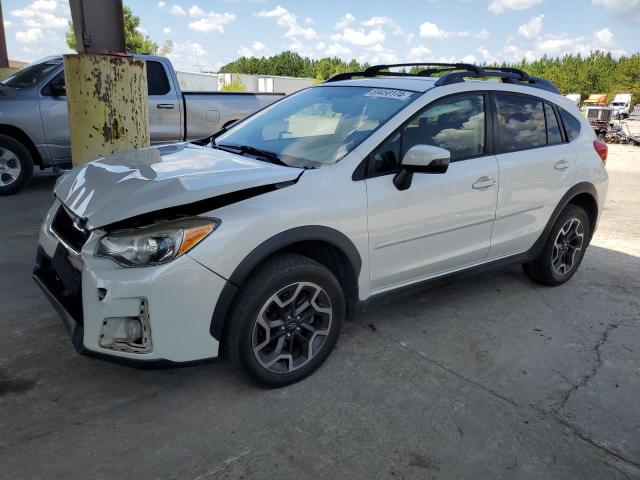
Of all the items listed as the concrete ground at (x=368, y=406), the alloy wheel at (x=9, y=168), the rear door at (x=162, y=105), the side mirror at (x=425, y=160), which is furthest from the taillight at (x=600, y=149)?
the alloy wheel at (x=9, y=168)

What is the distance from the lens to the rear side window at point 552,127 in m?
4.27

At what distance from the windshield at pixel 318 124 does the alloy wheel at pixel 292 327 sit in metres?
0.78

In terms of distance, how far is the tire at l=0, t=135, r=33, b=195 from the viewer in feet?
23.3

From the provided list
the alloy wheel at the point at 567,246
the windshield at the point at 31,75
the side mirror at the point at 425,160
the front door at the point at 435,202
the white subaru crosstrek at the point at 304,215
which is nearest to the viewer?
the white subaru crosstrek at the point at 304,215

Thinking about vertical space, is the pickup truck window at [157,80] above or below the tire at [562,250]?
above

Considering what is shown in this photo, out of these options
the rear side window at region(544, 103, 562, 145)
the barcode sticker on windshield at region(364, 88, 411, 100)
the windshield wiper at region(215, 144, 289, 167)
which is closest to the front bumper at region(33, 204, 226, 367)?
the windshield wiper at region(215, 144, 289, 167)

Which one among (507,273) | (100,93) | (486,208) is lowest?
(507,273)

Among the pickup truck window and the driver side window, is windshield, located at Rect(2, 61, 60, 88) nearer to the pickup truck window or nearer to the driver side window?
the pickup truck window

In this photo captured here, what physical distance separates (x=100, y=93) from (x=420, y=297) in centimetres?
325

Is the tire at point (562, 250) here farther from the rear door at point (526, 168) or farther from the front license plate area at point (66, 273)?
the front license plate area at point (66, 273)

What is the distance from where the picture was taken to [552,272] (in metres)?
4.59

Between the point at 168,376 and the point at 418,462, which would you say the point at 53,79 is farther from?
the point at 418,462

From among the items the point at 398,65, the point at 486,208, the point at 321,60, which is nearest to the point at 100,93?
the point at 398,65

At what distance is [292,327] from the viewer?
2.94 metres
